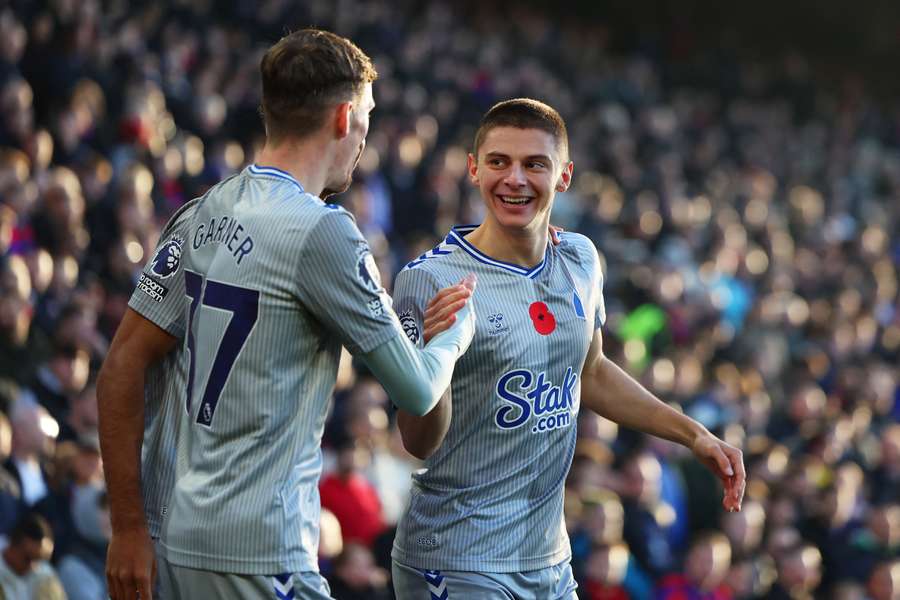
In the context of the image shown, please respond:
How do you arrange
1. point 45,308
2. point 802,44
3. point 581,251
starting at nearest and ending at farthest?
point 581,251 < point 45,308 < point 802,44

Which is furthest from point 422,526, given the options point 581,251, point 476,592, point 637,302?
point 637,302

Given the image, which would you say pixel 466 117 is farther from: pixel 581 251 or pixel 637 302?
pixel 581 251

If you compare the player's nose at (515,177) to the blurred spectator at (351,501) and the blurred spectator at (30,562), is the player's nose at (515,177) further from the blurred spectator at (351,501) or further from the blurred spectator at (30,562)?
the blurred spectator at (351,501)

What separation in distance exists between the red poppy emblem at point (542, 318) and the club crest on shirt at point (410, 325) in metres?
0.42

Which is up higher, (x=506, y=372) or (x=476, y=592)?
(x=506, y=372)

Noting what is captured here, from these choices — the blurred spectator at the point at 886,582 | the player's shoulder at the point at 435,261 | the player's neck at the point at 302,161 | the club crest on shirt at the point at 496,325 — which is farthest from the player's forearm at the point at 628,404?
the blurred spectator at the point at 886,582

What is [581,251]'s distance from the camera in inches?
191

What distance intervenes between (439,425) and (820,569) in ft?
22.4

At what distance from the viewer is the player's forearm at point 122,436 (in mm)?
3453

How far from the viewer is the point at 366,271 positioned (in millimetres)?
3393

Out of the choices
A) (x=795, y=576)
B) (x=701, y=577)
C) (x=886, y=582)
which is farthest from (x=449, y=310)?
(x=886, y=582)

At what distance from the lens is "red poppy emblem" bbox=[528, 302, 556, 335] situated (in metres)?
4.46

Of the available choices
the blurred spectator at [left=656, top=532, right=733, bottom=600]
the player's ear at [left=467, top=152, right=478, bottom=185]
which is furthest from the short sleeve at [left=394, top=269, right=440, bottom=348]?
the blurred spectator at [left=656, top=532, right=733, bottom=600]

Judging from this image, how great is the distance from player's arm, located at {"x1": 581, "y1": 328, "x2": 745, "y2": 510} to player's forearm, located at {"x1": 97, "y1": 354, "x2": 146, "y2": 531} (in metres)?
1.73
